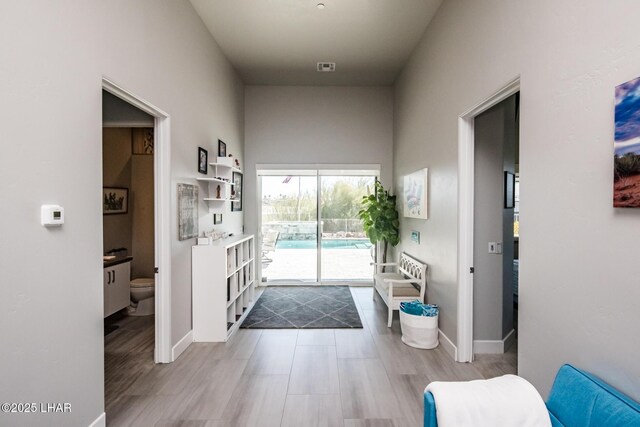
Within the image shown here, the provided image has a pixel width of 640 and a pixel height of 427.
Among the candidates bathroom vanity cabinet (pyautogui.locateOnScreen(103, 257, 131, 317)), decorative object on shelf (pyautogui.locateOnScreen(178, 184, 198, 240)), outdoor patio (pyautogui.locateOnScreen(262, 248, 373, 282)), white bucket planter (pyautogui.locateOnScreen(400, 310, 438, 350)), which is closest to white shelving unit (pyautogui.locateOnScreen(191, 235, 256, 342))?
decorative object on shelf (pyautogui.locateOnScreen(178, 184, 198, 240))

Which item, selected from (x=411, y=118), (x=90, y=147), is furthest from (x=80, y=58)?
(x=411, y=118)

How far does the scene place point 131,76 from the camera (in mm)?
2336

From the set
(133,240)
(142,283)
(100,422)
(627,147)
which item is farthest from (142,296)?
(627,147)

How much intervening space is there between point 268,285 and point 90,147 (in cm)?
433

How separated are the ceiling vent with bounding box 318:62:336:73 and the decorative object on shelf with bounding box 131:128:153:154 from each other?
8.62ft

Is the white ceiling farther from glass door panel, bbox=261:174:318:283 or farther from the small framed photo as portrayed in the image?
glass door panel, bbox=261:174:318:283

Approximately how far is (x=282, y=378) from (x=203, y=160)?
8.22 ft

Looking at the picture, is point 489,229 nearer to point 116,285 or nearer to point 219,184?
point 219,184

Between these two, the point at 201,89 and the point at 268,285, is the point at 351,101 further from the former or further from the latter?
the point at 268,285

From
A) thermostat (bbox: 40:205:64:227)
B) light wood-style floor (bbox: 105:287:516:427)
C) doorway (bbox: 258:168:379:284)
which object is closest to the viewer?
thermostat (bbox: 40:205:64:227)

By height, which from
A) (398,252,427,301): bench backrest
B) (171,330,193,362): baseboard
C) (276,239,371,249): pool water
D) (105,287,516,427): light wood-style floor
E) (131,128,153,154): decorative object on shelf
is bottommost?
(105,287,516,427): light wood-style floor

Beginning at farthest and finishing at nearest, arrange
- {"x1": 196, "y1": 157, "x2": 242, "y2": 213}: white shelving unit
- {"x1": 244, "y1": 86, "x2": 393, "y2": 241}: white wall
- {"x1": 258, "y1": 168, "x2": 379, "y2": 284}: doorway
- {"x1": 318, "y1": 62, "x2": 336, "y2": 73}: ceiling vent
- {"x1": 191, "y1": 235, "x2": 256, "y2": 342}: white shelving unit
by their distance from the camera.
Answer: {"x1": 258, "y1": 168, "x2": 379, "y2": 284}: doorway
{"x1": 244, "y1": 86, "x2": 393, "y2": 241}: white wall
{"x1": 318, "y1": 62, "x2": 336, "y2": 73}: ceiling vent
{"x1": 196, "y1": 157, "x2": 242, "y2": 213}: white shelving unit
{"x1": 191, "y1": 235, "x2": 256, "y2": 342}: white shelving unit

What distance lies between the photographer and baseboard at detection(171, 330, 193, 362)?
9.80 ft

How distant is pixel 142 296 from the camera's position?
4.19 meters
